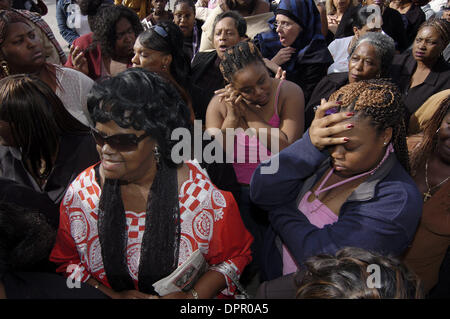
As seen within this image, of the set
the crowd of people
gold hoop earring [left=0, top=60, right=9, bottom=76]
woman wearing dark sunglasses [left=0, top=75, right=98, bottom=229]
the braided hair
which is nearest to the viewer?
the braided hair

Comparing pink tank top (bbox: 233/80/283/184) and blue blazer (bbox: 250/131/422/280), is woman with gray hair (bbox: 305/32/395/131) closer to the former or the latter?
pink tank top (bbox: 233/80/283/184)

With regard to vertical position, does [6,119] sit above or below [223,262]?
above

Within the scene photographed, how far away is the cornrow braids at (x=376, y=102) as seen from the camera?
4.89ft

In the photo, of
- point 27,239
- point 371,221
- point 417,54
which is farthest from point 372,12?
point 27,239

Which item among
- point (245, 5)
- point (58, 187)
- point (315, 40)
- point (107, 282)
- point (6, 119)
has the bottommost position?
point (107, 282)

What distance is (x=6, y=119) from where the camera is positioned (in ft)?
6.43

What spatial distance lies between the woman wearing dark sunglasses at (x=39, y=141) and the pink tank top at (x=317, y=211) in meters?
1.13

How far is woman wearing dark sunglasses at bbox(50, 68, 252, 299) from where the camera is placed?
152cm

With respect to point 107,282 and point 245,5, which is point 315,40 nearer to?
point 245,5

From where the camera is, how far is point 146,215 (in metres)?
1.61

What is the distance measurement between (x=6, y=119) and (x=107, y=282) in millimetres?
988

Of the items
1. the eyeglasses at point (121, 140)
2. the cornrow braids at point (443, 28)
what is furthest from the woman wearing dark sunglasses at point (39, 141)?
the cornrow braids at point (443, 28)

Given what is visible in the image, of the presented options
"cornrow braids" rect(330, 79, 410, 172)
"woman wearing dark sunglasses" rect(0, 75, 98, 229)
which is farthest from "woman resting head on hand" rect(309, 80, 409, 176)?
"woman wearing dark sunglasses" rect(0, 75, 98, 229)
